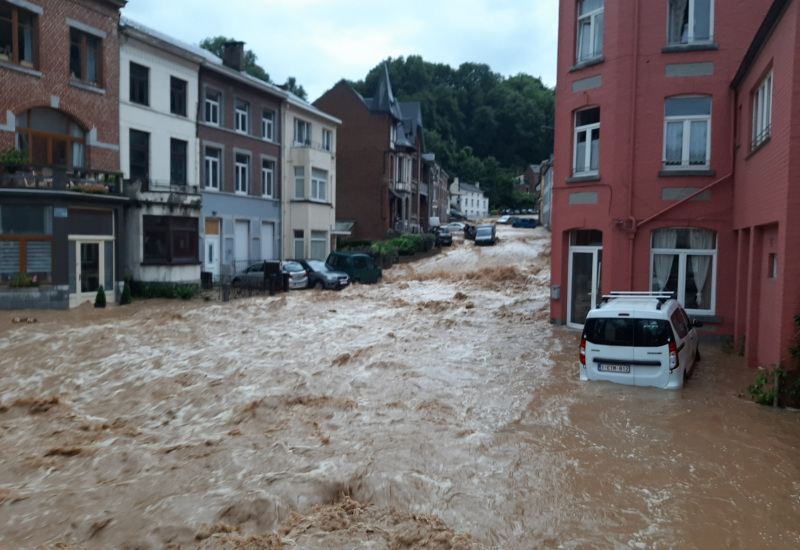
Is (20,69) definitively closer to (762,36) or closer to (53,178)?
(53,178)

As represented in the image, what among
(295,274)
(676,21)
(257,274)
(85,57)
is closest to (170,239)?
(257,274)

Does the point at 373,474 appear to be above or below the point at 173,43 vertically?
below

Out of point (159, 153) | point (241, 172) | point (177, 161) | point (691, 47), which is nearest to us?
point (691, 47)

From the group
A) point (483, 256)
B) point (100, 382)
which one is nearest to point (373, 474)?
point (100, 382)

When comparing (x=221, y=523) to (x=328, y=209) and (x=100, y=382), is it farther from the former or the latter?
(x=328, y=209)

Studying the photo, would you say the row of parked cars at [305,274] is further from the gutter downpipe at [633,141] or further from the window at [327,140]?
the gutter downpipe at [633,141]

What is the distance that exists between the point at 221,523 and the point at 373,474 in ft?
6.47

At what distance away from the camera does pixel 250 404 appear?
11.3m

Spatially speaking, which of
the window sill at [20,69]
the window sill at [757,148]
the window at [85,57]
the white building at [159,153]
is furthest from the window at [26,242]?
the window sill at [757,148]

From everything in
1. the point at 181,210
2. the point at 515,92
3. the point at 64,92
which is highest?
the point at 515,92

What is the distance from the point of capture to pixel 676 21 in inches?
645

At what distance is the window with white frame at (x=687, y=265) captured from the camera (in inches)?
638

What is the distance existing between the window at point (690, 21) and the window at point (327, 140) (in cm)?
2552

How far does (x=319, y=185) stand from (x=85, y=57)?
1558cm
